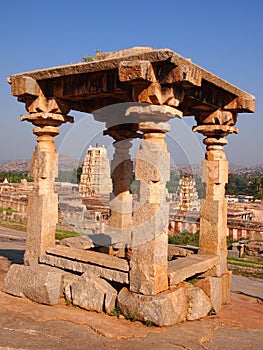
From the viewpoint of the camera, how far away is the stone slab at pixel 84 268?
5699mm

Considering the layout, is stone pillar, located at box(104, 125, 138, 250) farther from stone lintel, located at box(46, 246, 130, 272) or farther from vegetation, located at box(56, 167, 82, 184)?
stone lintel, located at box(46, 246, 130, 272)

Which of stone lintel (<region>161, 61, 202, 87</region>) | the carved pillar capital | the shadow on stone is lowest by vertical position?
the shadow on stone

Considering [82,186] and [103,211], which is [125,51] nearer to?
[103,211]

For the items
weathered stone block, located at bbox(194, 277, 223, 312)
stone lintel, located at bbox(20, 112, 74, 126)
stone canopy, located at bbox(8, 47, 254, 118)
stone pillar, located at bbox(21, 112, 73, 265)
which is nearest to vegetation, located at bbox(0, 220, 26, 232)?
stone pillar, located at bbox(21, 112, 73, 265)

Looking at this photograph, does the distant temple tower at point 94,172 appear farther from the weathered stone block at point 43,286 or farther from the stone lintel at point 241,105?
the weathered stone block at point 43,286

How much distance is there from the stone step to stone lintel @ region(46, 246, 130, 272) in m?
0.66

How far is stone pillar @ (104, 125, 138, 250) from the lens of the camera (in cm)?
817

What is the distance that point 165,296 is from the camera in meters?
5.27

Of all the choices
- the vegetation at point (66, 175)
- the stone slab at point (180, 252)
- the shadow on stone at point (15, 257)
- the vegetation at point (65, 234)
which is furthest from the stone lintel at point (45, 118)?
the vegetation at point (65, 234)

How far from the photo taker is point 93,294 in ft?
18.8

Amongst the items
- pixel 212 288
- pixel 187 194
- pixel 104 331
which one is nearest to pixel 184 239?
pixel 187 194

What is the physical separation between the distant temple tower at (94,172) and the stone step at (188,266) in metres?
19.8

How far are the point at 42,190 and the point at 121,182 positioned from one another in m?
1.96

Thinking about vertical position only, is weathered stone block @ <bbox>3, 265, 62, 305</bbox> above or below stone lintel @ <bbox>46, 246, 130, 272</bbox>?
below
